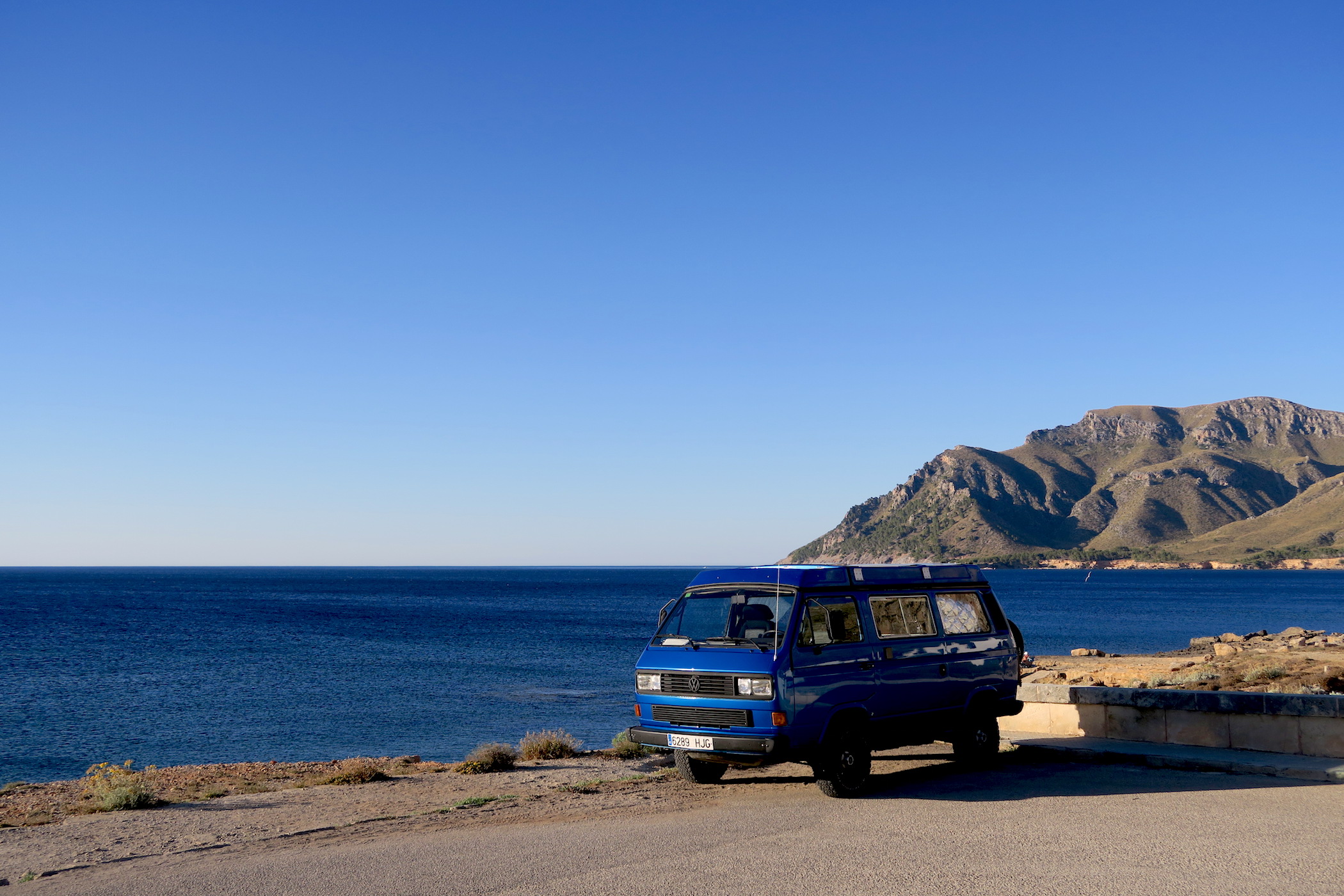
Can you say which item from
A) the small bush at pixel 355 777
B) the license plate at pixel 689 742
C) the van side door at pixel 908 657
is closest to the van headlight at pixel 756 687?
the license plate at pixel 689 742

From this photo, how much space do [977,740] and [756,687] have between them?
386 cm

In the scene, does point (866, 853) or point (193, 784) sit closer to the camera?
point (866, 853)

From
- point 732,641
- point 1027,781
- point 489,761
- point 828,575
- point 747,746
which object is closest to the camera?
point 747,746

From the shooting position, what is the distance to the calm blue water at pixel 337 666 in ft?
96.4

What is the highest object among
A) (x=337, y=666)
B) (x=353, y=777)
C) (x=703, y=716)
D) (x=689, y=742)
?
(x=703, y=716)

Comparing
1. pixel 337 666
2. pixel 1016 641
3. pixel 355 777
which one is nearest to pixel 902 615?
pixel 1016 641

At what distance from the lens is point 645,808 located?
10461 mm

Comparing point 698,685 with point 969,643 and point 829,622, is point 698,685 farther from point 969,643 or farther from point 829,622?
point 969,643

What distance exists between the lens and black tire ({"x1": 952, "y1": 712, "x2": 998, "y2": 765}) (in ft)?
40.4

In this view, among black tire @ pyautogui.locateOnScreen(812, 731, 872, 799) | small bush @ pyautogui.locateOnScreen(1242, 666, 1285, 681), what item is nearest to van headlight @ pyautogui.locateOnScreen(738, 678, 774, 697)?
black tire @ pyautogui.locateOnScreen(812, 731, 872, 799)

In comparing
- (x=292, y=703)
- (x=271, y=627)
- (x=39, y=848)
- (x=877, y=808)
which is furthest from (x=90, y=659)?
(x=877, y=808)

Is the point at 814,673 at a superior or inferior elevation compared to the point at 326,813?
superior

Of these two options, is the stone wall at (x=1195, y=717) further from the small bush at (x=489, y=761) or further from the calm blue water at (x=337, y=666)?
the calm blue water at (x=337, y=666)

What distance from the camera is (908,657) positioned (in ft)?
37.9
